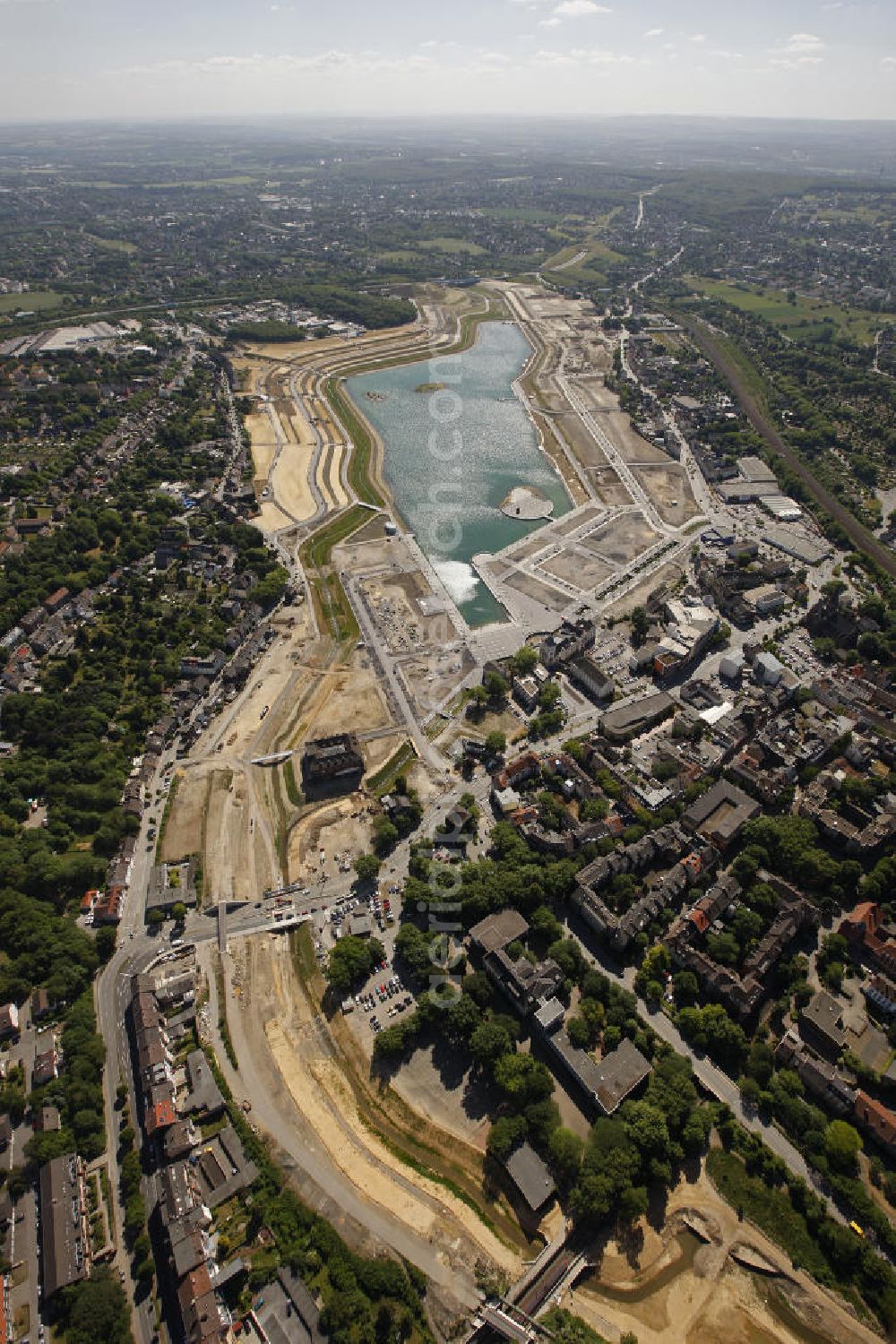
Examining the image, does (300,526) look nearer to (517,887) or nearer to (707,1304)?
(517,887)

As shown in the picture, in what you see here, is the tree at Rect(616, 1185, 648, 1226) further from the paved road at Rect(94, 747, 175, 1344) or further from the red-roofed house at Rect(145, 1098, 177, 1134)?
the red-roofed house at Rect(145, 1098, 177, 1134)

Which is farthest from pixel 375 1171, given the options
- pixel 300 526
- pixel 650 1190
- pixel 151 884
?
pixel 300 526

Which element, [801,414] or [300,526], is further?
[801,414]

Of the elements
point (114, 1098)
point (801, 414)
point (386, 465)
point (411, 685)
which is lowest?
point (114, 1098)

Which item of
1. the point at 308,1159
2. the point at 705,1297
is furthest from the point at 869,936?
the point at 308,1159

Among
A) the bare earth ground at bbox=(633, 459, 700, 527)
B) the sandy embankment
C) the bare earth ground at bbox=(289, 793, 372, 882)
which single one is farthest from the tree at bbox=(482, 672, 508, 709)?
the bare earth ground at bbox=(633, 459, 700, 527)

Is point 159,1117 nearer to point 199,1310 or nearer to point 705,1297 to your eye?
point 199,1310
